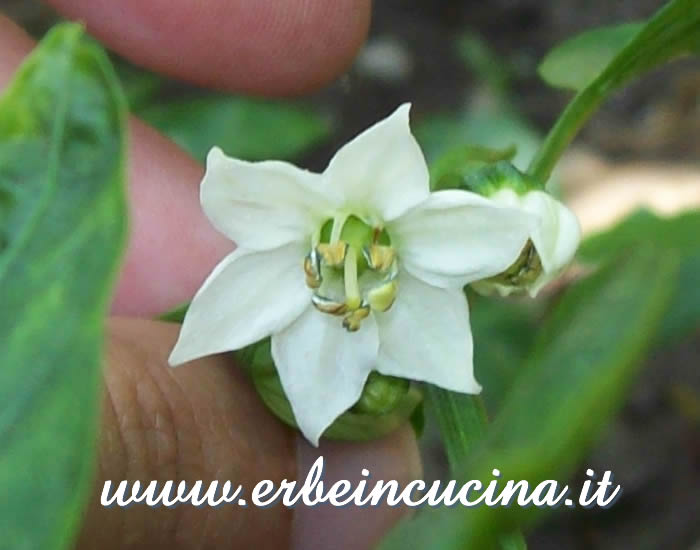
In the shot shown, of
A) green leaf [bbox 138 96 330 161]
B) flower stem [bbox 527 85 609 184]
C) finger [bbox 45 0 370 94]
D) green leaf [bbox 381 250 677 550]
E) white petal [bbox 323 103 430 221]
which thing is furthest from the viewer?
green leaf [bbox 138 96 330 161]

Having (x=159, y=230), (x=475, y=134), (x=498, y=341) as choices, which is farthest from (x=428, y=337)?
(x=475, y=134)

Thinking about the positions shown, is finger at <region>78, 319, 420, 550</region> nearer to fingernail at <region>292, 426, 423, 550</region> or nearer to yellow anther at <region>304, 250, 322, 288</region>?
fingernail at <region>292, 426, 423, 550</region>

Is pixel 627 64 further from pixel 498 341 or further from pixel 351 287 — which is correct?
pixel 498 341

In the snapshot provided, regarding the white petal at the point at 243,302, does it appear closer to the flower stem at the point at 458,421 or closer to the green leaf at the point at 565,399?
the flower stem at the point at 458,421

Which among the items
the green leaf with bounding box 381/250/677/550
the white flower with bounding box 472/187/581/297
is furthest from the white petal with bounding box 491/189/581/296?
the green leaf with bounding box 381/250/677/550

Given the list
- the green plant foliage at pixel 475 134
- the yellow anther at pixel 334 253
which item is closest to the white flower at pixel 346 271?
the yellow anther at pixel 334 253

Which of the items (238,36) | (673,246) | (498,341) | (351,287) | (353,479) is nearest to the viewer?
(351,287)
